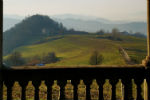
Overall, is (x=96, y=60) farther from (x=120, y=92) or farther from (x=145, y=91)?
(x=145, y=91)

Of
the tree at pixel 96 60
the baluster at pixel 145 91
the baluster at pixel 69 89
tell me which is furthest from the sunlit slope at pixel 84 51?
the baluster at pixel 69 89

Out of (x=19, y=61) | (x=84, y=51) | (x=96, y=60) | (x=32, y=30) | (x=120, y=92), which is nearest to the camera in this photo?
(x=120, y=92)

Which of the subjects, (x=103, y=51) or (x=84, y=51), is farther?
(x=84, y=51)

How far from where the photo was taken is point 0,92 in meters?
Result: 3.91

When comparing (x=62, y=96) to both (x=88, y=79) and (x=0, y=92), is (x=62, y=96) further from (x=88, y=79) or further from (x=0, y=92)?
(x=0, y=92)

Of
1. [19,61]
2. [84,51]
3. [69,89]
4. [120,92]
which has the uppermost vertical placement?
[84,51]

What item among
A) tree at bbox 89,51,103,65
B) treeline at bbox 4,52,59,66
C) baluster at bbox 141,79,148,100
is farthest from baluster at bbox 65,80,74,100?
tree at bbox 89,51,103,65

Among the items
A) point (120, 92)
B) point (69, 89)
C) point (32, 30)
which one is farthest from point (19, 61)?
point (32, 30)

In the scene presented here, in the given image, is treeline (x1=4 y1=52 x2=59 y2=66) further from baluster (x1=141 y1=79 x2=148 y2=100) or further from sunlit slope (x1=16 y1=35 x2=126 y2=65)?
baluster (x1=141 y1=79 x2=148 y2=100)

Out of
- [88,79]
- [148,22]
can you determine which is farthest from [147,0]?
[88,79]

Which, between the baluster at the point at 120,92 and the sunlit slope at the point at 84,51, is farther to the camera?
the sunlit slope at the point at 84,51

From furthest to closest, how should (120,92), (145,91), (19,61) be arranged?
(19,61)
(120,92)
(145,91)

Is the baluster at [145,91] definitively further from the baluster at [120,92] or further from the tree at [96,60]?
the tree at [96,60]

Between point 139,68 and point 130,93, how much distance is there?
0.57m
